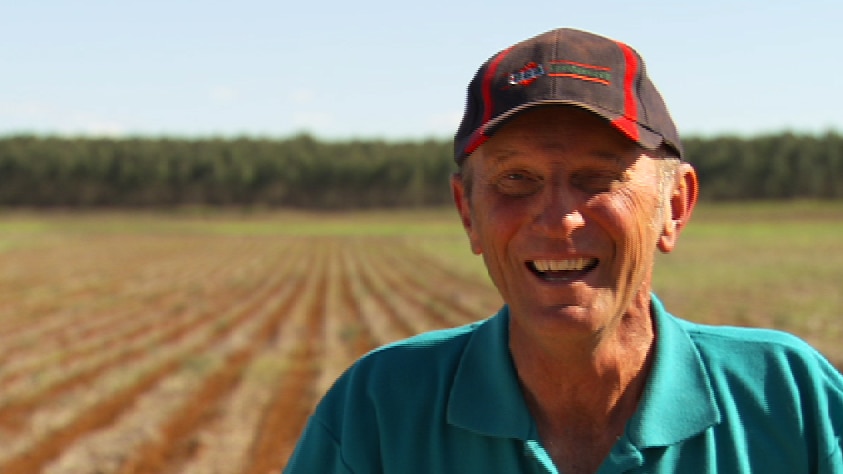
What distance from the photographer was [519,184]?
155 centimetres

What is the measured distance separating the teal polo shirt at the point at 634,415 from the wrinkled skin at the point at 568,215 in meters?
0.15

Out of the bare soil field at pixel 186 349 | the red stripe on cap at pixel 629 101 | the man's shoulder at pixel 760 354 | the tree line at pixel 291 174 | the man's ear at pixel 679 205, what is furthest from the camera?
the tree line at pixel 291 174

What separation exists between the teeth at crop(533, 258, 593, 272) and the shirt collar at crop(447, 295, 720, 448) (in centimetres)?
22

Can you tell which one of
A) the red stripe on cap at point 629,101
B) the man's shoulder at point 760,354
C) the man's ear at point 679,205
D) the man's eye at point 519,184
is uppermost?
the red stripe on cap at point 629,101

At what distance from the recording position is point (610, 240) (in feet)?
5.08

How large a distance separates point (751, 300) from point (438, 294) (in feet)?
19.5

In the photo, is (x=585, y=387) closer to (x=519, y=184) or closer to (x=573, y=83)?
(x=519, y=184)

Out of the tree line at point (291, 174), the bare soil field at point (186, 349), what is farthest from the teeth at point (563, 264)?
the tree line at point (291, 174)

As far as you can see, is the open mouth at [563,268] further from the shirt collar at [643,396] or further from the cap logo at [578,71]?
the cap logo at [578,71]

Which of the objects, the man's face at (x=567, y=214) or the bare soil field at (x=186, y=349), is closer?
the man's face at (x=567, y=214)

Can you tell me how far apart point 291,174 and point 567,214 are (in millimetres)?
76410

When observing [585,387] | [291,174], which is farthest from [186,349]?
[291,174]

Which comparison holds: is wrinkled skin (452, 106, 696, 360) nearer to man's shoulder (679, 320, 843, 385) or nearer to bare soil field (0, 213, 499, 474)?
Result: man's shoulder (679, 320, 843, 385)

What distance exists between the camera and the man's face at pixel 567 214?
151 cm
